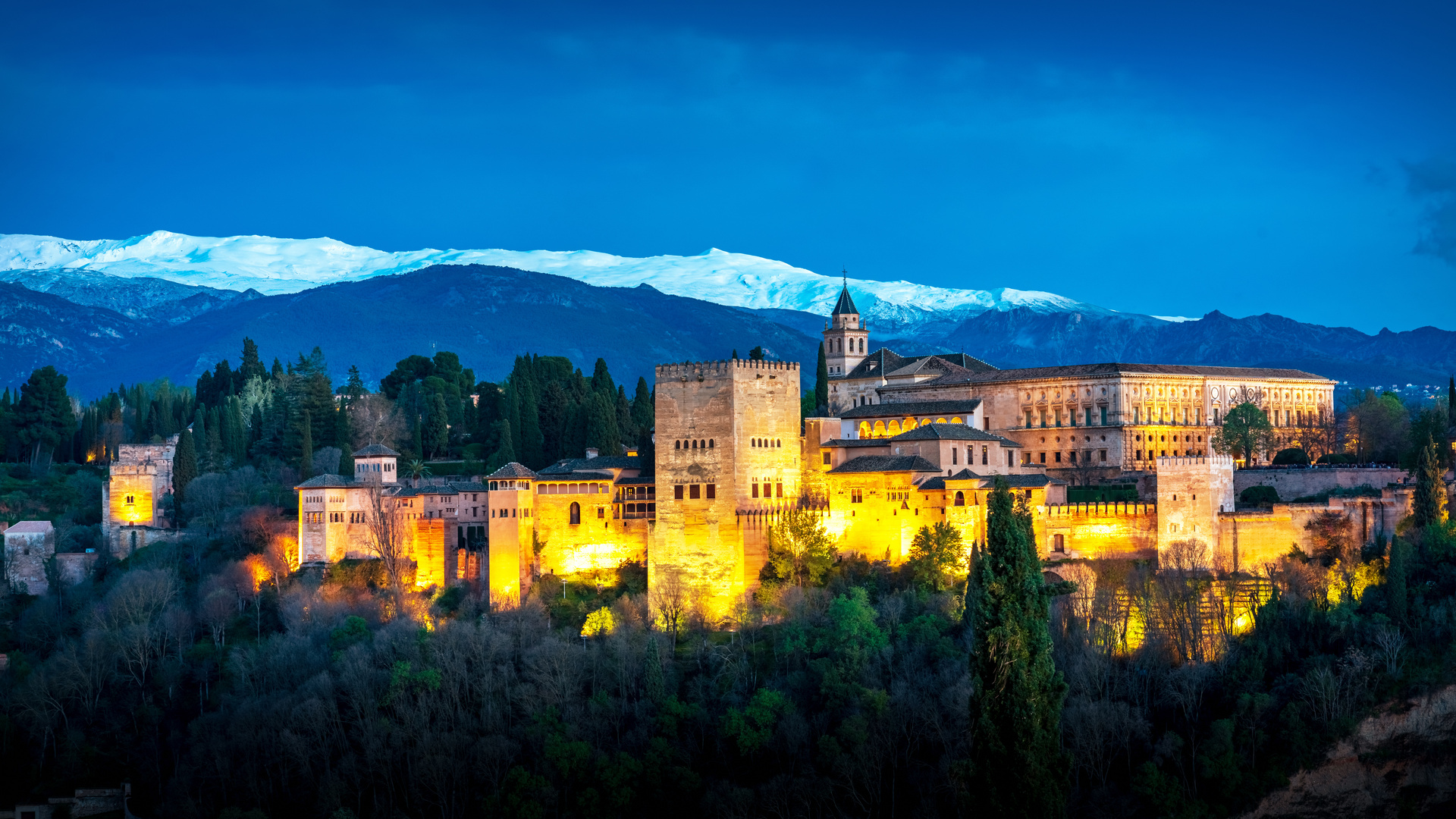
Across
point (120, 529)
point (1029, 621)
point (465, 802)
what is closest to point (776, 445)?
point (465, 802)

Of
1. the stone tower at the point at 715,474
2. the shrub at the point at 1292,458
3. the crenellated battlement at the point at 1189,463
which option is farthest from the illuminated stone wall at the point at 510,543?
the shrub at the point at 1292,458

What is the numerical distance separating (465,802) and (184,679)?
1649 centimetres

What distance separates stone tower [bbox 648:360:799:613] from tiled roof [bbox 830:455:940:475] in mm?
2237

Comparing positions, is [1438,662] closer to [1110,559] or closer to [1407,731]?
[1407,731]

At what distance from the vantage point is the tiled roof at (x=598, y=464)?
57.8 meters

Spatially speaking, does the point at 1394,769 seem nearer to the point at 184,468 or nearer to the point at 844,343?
the point at 844,343

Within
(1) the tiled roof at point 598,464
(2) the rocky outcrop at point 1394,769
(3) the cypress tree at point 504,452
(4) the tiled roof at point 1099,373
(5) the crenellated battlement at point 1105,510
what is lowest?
(2) the rocky outcrop at point 1394,769

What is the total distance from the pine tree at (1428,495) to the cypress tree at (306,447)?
151ft

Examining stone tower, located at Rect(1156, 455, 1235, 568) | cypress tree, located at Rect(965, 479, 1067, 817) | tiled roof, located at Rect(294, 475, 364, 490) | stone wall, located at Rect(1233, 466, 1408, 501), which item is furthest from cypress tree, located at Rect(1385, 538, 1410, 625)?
tiled roof, located at Rect(294, 475, 364, 490)

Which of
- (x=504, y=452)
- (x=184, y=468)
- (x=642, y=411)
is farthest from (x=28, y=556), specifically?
(x=642, y=411)

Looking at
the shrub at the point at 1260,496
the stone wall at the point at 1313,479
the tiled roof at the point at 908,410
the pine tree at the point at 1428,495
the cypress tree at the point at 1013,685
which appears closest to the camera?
the cypress tree at the point at 1013,685

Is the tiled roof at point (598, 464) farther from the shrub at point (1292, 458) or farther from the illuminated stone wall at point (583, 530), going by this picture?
the shrub at point (1292, 458)

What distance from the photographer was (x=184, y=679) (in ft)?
187

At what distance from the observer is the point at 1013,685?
33125 millimetres
